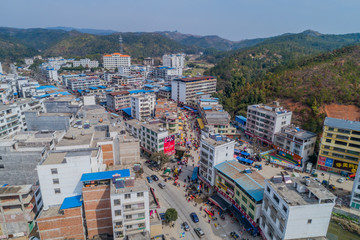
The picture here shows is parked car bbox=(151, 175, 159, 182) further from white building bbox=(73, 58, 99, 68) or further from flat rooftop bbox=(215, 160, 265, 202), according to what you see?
white building bbox=(73, 58, 99, 68)

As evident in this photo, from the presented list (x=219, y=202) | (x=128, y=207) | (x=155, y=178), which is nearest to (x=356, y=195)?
(x=219, y=202)

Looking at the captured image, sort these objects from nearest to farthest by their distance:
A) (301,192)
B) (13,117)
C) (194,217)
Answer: (301,192), (194,217), (13,117)

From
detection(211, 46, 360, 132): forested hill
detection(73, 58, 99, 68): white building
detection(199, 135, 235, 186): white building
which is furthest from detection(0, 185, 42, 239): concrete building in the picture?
detection(73, 58, 99, 68): white building

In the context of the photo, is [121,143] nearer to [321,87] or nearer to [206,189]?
[206,189]

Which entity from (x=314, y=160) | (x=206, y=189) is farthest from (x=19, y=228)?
(x=314, y=160)

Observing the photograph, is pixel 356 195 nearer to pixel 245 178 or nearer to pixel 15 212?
pixel 245 178

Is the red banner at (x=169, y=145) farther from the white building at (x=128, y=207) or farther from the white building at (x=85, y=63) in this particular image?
the white building at (x=85, y=63)

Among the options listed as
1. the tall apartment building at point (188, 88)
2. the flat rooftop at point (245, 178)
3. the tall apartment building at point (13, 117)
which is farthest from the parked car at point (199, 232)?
the tall apartment building at point (188, 88)
